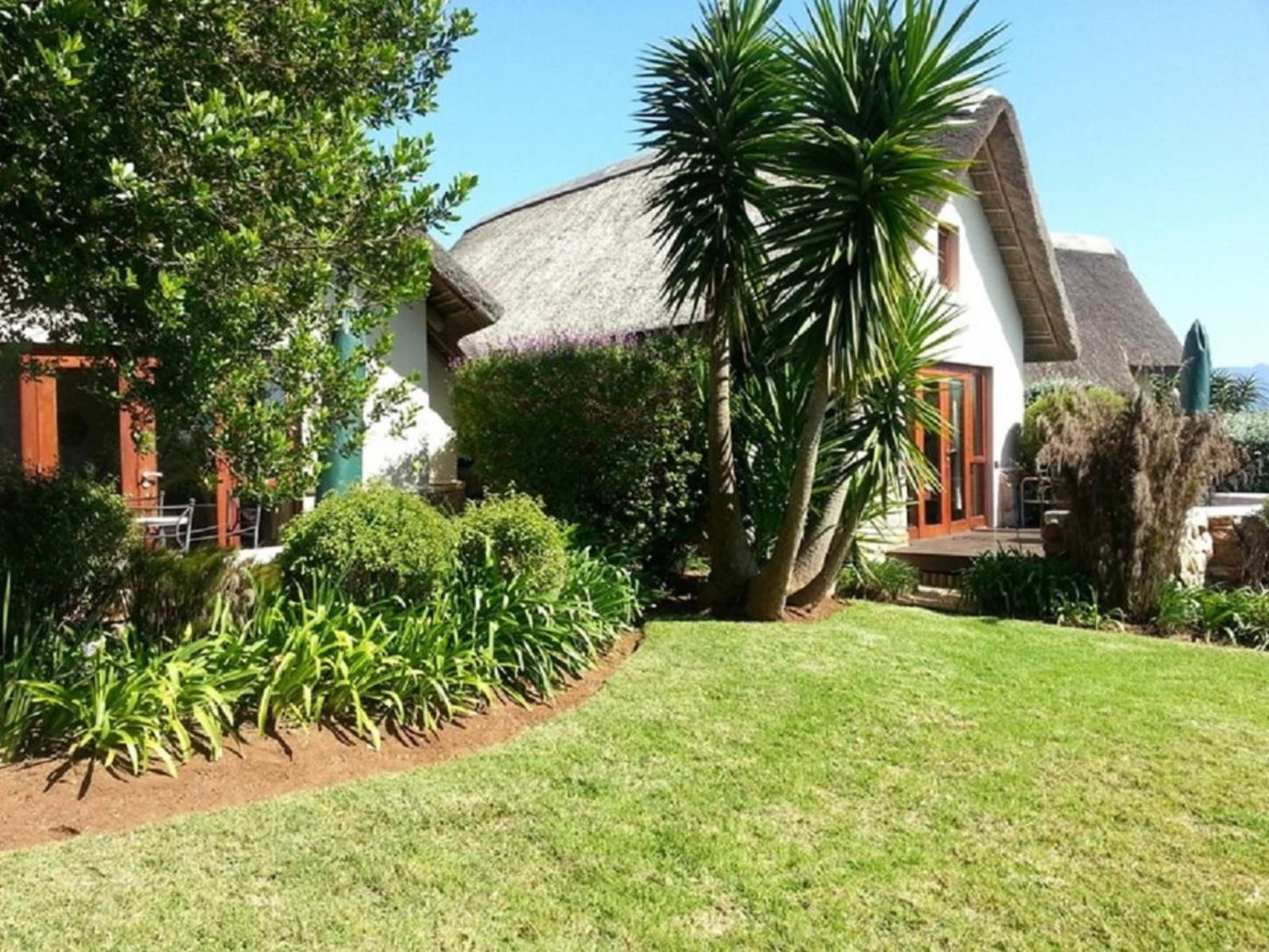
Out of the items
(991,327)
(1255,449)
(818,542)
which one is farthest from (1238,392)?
(818,542)

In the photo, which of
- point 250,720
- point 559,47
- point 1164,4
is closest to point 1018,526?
point 1164,4

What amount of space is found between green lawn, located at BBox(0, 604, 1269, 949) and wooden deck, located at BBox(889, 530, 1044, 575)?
484 centimetres

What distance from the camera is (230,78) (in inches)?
155

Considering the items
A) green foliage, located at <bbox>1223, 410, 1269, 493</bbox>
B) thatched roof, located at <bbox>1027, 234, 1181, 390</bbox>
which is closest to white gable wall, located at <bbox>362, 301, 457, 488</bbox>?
thatched roof, located at <bbox>1027, 234, 1181, 390</bbox>

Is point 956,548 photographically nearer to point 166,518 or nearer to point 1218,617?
point 1218,617

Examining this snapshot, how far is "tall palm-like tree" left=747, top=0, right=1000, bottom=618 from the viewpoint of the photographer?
689cm

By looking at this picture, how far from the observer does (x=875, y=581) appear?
9875mm

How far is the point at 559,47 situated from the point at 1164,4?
5.50 m

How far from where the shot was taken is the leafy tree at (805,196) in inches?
273

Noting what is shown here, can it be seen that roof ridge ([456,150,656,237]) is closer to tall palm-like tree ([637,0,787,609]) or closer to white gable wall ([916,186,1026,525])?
white gable wall ([916,186,1026,525])

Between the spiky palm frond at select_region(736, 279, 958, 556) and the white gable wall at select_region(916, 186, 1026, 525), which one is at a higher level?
the white gable wall at select_region(916, 186, 1026, 525)

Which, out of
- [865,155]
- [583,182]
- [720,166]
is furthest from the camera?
[583,182]

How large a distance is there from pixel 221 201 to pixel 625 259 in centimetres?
1111

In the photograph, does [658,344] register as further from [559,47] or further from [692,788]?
[692,788]
